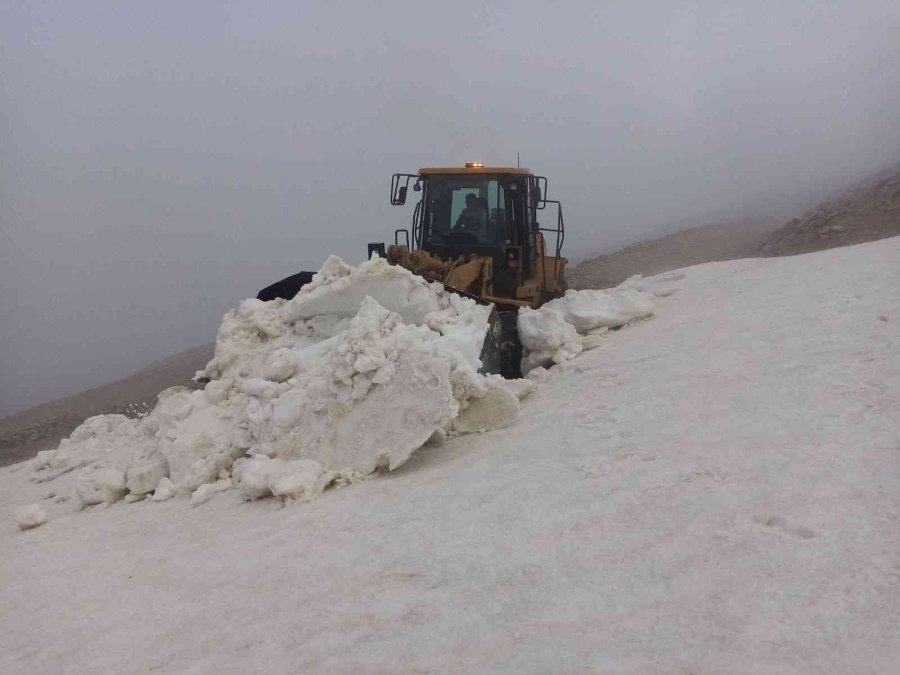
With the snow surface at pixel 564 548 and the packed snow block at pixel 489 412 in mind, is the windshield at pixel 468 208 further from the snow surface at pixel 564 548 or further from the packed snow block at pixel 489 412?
the packed snow block at pixel 489 412

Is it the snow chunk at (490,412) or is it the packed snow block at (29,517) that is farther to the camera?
the packed snow block at (29,517)

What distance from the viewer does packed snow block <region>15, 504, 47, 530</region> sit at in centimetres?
420

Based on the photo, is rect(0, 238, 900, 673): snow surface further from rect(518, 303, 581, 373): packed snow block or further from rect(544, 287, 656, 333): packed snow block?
rect(544, 287, 656, 333): packed snow block

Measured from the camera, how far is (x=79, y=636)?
2590 mm

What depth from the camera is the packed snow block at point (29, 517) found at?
13.8ft

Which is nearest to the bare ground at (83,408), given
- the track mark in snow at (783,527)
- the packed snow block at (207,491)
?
the packed snow block at (207,491)

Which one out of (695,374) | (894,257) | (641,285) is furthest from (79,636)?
(641,285)

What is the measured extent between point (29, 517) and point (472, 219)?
4.86 meters

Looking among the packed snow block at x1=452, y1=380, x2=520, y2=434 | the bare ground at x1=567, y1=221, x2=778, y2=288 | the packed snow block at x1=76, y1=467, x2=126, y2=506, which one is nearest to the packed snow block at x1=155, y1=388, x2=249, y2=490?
the packed snow block at x1=76, y1=467, x2=126, y2=506

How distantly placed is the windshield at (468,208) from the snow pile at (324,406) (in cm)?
198

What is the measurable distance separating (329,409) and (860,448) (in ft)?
8.28

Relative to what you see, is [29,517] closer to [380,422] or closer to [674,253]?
[380,422]

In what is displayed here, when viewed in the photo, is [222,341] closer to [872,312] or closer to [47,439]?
[872,312]

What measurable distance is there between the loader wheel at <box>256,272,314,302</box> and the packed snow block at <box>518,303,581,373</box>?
2116 millimetres
